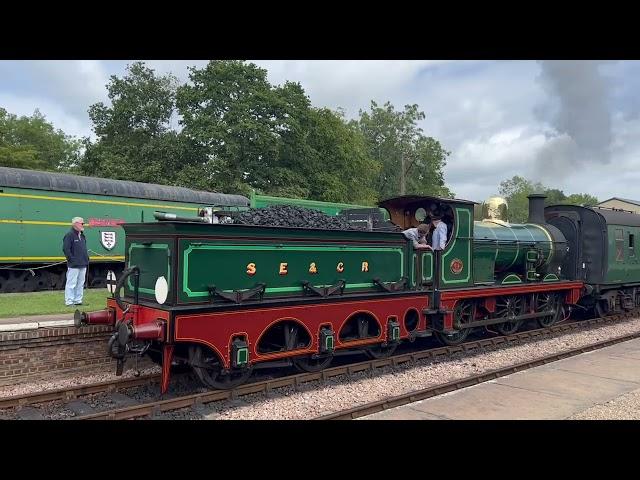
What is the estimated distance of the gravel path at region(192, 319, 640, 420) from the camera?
611cm

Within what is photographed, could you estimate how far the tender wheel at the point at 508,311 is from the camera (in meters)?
10.9

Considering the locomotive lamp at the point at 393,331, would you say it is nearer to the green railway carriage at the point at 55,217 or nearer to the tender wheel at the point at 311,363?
the tender wheel at the point at 311,363

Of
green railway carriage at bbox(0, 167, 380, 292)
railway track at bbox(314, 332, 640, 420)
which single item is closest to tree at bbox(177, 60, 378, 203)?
green railway carriage at bbox(0, 167, 380, 292)

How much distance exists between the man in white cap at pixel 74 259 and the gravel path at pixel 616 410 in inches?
320

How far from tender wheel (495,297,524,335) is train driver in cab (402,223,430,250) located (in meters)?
2.77

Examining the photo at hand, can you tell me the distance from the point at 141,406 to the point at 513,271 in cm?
912

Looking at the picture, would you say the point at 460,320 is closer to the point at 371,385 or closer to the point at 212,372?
the point at 371,385

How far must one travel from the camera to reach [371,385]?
23.9 feet

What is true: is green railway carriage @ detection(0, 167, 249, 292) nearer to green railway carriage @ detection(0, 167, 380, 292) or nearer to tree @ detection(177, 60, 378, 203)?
green railway carriage @ detection(0, 167, 380, 292)

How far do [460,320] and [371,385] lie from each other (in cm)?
349

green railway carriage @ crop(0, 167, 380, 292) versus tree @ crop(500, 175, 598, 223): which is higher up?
tree @ crop(500, 175, 598, 223)

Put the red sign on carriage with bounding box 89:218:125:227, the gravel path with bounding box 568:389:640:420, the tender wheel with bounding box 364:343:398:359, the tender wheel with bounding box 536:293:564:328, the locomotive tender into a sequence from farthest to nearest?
the red sign on carriage with bounding box 89:218:125:227
the tender wheel with bounding box 536:293:564:328
the tender wheel with bounding box 364:343:398:359
the locomotive tender
the gravel path with bounding box 568:389:640:420

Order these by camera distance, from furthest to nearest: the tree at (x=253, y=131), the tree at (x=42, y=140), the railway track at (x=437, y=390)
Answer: the tree at (x=42, y=140)
the tree at (x=253, y=131)
the railway track at (x=437, y=390)

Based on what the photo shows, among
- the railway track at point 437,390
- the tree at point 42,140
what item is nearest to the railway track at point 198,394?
the railway track at point 437,390
